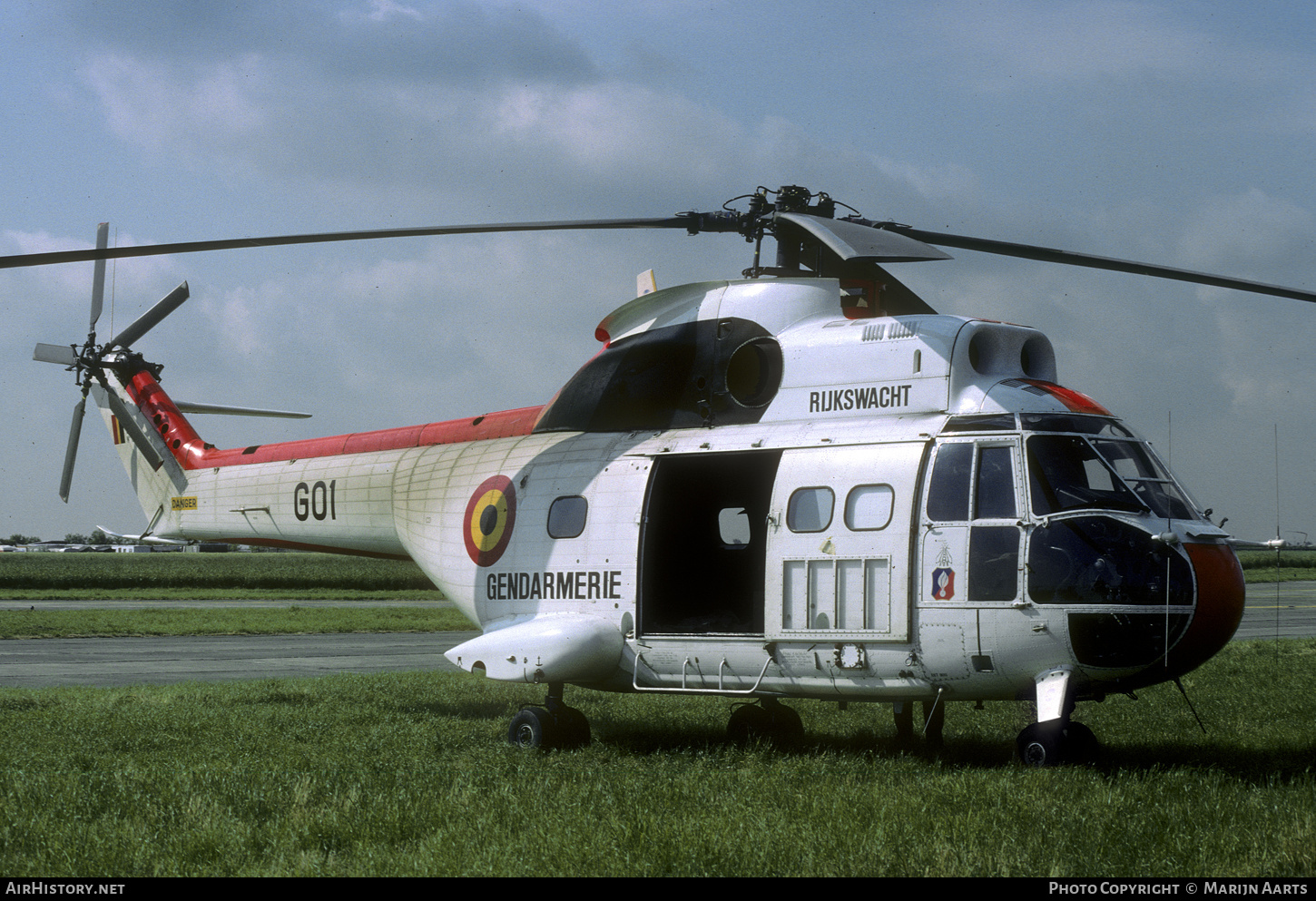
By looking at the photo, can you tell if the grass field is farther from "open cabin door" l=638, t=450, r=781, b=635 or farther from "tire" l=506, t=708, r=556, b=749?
"open cabin door" l=638, t=450, r=781, b=635

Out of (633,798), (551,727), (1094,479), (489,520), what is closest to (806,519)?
(1094,479)

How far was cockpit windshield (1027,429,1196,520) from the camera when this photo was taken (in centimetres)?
830

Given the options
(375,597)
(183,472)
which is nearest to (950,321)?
(183,472)

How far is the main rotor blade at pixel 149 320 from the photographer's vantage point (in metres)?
18.2

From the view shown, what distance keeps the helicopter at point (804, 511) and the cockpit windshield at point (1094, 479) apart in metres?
0.02

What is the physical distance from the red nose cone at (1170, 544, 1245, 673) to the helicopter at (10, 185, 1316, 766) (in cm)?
2

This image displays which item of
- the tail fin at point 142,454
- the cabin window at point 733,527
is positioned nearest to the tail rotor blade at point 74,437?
the tail fin at point 142,454

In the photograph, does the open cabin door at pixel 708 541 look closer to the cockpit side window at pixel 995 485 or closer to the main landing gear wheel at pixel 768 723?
the main landing gear wheel at pixel 768 723

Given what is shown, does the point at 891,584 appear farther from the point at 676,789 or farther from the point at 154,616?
the point at 154,616

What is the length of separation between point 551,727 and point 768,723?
2239 millimetres

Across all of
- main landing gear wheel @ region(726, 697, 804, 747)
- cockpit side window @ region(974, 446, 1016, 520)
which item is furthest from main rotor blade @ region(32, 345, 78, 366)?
cockpit side window @ region(974, 446, 1016, 520)

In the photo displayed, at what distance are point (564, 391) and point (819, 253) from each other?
115 inches

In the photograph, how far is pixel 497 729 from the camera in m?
11.9

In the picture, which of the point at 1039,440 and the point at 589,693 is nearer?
the point at 1039,440
